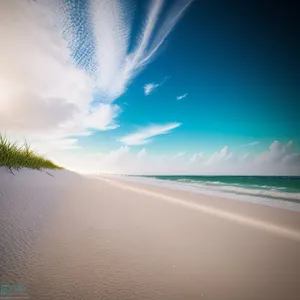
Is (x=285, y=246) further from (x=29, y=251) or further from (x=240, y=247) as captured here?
(x=29, y=251)

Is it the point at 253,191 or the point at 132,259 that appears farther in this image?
the point at 253,191

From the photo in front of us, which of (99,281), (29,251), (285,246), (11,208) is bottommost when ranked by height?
(285,246)

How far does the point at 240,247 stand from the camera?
2787mm

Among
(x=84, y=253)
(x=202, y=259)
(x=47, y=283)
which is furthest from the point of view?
(x=202, y=259)

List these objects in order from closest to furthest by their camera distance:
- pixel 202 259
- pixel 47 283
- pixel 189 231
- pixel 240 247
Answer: pixel 47 283 < pixel 202 259 < pixel 240 247 < pixel 189 231

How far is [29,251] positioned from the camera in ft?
5.84

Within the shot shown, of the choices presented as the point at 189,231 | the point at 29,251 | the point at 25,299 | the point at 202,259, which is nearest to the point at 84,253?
the point at 29,251

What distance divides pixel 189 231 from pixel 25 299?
2.65m

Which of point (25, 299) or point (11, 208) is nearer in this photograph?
point (25, 299)

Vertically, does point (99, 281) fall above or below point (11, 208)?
below

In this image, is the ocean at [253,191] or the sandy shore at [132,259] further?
the ocean at [253,191]

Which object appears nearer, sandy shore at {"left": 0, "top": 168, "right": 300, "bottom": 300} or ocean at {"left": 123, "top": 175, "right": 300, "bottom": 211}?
sandy shore at {"left": 0, "top": 168, "right": 300, "bottom": 300}

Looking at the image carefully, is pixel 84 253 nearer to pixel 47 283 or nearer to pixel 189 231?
pixel 47 283

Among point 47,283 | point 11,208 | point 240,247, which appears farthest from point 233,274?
point 11,208
